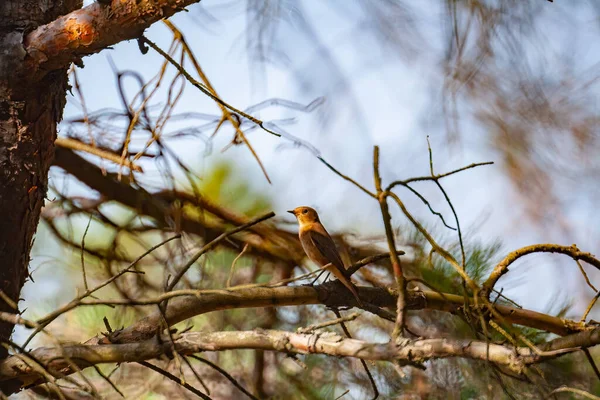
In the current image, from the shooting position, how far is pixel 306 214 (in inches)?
92.7

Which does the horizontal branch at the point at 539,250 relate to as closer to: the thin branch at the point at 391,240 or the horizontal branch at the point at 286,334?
the horizontal branch at the point at 286,334

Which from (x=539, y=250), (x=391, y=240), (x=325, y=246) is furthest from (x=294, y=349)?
(x=325, y=246)

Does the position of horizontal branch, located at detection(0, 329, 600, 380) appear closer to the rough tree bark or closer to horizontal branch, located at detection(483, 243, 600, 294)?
the rough tree bark

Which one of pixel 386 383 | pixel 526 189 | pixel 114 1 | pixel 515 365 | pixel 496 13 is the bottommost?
pixel 515 365

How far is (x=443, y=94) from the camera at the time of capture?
1.95 meters

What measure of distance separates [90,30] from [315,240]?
0.98 meters

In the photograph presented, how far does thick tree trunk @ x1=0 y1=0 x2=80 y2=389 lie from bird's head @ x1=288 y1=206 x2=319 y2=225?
982mm

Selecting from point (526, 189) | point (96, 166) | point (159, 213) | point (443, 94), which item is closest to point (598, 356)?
point (526, 189)

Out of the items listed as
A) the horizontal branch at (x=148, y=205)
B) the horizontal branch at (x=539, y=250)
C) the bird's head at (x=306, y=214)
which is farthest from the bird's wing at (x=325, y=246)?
the horizontal branch at (x=539, y=250)

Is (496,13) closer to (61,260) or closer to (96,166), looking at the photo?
(96,166)

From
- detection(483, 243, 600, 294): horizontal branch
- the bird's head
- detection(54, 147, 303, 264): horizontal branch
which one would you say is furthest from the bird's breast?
detection(483, 243, 600, 294): horizontal branch

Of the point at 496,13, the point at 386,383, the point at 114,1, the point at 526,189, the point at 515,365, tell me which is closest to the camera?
the point at 515,365

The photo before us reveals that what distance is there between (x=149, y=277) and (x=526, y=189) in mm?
1408

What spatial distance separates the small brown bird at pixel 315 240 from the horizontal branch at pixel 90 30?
0.79m
